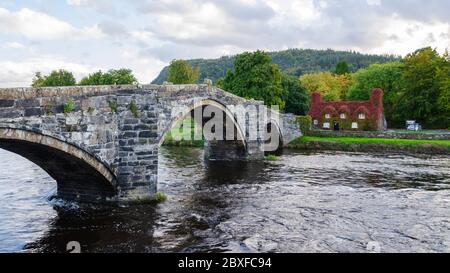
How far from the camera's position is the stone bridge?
14281 millimetres

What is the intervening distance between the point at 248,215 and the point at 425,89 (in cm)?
5074

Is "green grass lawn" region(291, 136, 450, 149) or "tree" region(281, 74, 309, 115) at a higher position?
"tree" region(281, 74, 309, 115)

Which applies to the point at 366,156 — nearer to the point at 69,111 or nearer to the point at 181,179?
the point at 181,179

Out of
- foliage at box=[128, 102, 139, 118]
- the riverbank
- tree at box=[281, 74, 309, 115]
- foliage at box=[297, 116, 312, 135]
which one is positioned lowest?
the riverbank

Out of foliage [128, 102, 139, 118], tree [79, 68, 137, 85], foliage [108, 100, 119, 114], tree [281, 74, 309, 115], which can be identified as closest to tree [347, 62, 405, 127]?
tree [281, 74, 309, 115]

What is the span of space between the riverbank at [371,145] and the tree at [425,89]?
1724 cm

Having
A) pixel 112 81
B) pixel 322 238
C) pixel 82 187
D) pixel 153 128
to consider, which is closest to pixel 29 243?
pixel 82 187

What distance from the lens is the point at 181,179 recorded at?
1030 inches

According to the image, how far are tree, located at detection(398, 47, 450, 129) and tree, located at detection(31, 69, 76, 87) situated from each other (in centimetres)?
4548

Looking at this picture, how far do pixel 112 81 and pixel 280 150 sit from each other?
24.3 meters

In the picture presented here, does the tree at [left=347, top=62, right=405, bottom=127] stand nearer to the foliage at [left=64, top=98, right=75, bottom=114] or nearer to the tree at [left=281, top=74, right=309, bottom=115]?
the tree at [left=281, top=74, right=309, bottom=115]

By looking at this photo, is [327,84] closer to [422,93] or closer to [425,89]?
[425,89]

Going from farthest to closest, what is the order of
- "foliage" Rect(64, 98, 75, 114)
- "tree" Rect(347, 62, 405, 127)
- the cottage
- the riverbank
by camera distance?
1. "tree" Rect(347, 62, 405, 127)
2. the cottage
3. the riverbank
4. "foliage" Rect(64, 98, 75, 114)

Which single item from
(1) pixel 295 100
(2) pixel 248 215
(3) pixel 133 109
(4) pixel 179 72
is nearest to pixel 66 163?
(3) pixel 133 109
